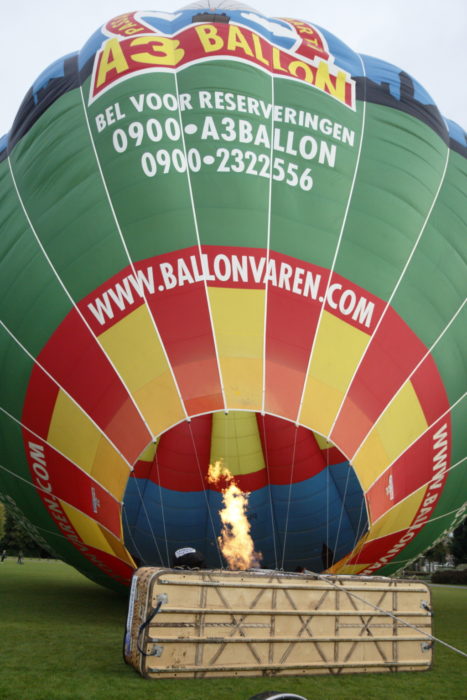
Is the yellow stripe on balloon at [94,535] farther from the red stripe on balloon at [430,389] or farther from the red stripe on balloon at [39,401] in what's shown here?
the red stripe on balloon at [430,389]

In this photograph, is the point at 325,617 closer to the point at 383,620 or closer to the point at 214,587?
the point at 383,620

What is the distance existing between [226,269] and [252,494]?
483 centimetres

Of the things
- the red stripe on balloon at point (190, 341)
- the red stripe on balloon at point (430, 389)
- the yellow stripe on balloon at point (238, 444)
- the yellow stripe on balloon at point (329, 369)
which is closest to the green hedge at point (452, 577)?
the yellow stripe on balloon at point (238, 444)

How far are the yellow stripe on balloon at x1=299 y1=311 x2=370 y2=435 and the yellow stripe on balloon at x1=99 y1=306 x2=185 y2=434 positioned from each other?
125cm

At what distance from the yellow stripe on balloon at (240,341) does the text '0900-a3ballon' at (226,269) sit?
2 centimetres

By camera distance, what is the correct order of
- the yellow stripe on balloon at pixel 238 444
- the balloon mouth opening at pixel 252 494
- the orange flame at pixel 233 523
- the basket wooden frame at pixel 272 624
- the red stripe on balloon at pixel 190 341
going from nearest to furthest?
the basket wooden frame at pixel 272 624
the red stripe on balloon at pixel 190 341
the orange flame at pixel 233 523
the balloon mouth opening at pixel 252 494
the yellow stripe on balloon at pixel 238 444

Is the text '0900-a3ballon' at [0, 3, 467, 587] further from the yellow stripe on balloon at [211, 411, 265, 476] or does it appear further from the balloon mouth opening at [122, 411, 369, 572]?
the yellow stripe on balloon at [211, 411, 265, 476]

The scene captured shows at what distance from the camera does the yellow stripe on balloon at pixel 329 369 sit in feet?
20.3

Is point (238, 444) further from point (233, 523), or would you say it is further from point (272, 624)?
point (272, 624)

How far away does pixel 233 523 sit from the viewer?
402 inches

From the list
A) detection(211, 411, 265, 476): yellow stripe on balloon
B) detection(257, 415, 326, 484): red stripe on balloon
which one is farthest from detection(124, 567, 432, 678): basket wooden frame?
detection(211, 411, 265, 476): yellow stripe on balloon

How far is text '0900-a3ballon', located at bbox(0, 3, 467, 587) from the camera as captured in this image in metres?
6.33

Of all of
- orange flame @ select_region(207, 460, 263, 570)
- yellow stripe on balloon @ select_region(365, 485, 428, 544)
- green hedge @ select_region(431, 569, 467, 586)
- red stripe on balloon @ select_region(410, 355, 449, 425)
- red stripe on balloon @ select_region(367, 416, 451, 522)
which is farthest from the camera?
green hedge @ select_region(431, 569, 467, 586)

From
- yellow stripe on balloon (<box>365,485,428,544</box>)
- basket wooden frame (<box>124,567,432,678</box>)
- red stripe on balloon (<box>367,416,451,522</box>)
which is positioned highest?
red stripe on balloon (<box>367,416,451,522</box>)
